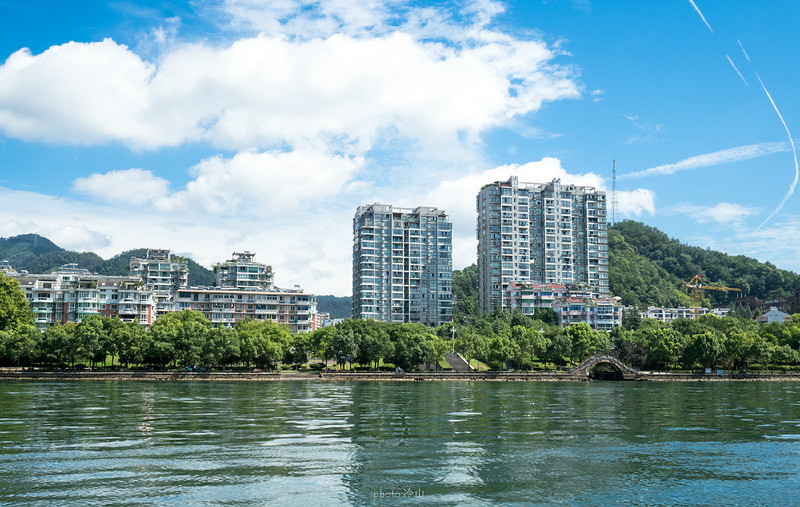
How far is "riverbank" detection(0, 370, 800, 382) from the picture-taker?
330 ft

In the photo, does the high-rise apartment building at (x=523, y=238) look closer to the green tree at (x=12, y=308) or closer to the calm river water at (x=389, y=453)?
the green tree at (x=12, y=308)

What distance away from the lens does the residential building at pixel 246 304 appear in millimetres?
160625

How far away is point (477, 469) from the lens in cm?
3325

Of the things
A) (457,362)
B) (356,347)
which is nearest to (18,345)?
(356,347)

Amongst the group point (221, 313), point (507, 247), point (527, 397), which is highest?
point (507, 247)

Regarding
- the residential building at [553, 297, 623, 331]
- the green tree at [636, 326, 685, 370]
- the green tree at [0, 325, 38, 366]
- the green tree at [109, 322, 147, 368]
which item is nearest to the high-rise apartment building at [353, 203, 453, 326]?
the residential building at [553, 297, 623, 331]

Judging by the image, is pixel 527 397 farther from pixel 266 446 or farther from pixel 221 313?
pixel 221 313

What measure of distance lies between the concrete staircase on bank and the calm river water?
5972 centimetres

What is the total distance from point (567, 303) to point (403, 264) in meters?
45.0

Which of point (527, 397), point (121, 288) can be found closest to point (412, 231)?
point (121, 288)

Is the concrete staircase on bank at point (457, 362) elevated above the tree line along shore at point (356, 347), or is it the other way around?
the tree line along shore at point (356, 347)

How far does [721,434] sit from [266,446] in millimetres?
30654

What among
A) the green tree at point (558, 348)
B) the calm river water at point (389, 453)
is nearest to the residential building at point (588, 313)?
the green tree at point (558, 348)

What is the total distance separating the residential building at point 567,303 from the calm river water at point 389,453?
106597 millimetres
